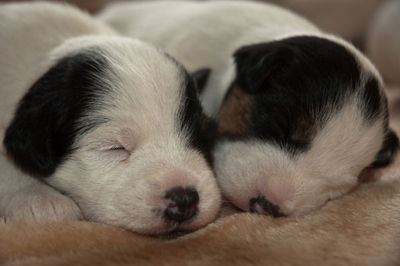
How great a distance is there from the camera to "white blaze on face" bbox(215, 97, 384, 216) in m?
2.34

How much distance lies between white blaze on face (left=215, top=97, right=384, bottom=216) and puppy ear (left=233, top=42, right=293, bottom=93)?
1.15ft

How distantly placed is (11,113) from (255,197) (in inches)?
54.8

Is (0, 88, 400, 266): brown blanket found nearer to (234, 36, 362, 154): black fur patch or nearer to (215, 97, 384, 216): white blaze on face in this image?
(215, 97, 384, 216): white blaze on face

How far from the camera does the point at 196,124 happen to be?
94.4 inches

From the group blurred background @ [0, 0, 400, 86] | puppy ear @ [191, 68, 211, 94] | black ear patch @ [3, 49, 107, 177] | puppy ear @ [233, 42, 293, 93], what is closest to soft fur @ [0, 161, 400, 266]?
black ear patch @ [3, 49, 107, 177]

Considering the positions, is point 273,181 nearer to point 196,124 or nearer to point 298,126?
point 298,126

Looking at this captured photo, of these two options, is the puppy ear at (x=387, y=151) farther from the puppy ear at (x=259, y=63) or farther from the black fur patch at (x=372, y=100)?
the puppy ear at (x=259, y=63)

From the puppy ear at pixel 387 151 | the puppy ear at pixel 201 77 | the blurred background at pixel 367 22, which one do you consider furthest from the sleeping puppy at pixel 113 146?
the blurred background at pixel 367 22

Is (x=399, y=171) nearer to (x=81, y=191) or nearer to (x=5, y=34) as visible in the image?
(x=81, y=191)

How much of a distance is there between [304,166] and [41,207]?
50.4 inches

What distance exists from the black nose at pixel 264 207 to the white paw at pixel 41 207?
2.73 ft

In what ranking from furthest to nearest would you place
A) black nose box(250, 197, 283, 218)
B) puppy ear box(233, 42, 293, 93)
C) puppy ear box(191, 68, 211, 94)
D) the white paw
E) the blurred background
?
the blurred background < puppy ear box(191, 68, 211, 94) < puppy ear box(233, 42, 293, 93) < black nose box(250, 197, 283, 218) < the white paw

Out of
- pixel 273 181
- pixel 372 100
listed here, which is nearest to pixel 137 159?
pixel 273 181

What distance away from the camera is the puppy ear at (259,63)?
261 centimetres
